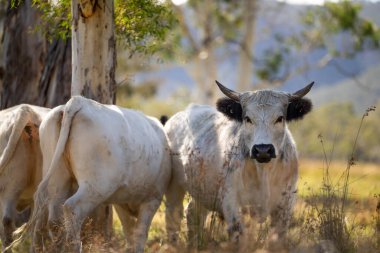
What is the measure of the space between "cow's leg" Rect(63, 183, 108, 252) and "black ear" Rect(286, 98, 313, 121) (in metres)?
2.43

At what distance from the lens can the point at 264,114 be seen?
877 cm

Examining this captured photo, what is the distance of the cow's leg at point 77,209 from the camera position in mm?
7680

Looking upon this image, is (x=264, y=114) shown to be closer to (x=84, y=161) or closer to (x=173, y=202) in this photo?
(x=84, y=161)

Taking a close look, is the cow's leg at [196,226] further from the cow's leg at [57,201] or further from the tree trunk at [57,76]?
the tree trunk at [57,76]

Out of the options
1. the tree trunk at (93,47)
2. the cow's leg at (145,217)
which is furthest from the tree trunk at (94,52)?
the cow's leg at (145,217)

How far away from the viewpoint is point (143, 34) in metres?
10.3

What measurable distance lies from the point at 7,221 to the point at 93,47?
2291 millimetres

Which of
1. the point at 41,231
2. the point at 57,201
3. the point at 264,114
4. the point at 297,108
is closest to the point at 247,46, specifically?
the point at 297,108

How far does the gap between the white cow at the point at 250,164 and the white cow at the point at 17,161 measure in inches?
67.2

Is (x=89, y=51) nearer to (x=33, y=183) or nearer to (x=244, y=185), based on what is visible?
(x=33, y=183)

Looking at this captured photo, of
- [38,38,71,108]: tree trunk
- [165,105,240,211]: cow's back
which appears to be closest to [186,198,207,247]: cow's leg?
[165,105,240,211]: cow's back

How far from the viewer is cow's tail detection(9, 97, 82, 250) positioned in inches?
301

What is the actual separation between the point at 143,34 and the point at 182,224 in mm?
2727

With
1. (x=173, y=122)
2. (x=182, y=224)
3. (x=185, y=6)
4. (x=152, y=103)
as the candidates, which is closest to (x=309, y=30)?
(x=185, y=6)
